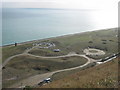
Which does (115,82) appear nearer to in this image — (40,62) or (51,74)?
(51,74)

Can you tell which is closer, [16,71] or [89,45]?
[16,71]

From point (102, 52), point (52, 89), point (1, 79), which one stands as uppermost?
point (52, 89)

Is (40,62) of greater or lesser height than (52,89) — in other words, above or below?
below

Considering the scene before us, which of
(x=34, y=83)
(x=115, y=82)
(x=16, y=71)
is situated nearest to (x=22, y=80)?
(x=34, y=83)

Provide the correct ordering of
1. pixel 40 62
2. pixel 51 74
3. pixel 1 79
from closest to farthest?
pixel 1 79 → pixel 51 74 → pixel 40 62

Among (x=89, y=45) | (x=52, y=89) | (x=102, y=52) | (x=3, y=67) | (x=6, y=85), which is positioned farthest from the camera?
(x=89, y=45)

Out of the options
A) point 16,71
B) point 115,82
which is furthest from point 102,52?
point 115,82

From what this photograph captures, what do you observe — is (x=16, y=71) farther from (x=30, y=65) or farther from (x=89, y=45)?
(x=89, y=45)
